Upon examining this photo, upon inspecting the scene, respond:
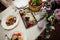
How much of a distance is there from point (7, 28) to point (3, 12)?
0.16 meters

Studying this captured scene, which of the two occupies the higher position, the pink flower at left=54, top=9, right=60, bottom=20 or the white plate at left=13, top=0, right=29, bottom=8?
the white plate at left=13, top=0, right=29, bottom=8

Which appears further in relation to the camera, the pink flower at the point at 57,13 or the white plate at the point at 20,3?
the white plate at the point at 20,3

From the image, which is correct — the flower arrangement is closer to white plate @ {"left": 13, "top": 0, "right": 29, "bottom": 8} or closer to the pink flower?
the pink flower

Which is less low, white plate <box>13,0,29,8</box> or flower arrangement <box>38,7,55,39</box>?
white plate <box>13,0,29,8</box>

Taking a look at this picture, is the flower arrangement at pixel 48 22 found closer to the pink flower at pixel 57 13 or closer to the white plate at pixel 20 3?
the pink flower at pixel 57 13

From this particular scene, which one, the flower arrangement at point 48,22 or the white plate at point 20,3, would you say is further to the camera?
the white plate at point 20,3

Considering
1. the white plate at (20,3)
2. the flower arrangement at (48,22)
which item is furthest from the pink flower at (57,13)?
the white plate at (20,3)

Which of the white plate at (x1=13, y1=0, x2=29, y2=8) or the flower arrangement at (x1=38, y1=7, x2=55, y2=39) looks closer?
the flower arrangement at (x1=38, y1=7, x2=55, y2=39)

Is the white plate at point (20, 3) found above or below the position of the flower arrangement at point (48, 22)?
above

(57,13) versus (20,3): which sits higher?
(20,3)

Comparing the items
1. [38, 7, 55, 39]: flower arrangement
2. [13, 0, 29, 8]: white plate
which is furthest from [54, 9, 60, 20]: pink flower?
[13, 0, 29, 8]: white plate

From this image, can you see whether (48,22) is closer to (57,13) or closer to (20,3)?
(57,13)

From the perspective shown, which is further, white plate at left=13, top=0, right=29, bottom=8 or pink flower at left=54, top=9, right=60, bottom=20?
white plate at left=13, top=0, right=29, bottom=8

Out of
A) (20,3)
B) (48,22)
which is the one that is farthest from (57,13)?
(20,3)
